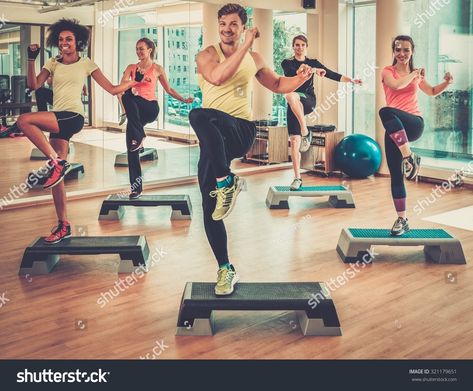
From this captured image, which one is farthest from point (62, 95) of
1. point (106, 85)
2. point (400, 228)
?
point (400, 228)

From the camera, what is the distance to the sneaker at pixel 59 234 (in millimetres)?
4375

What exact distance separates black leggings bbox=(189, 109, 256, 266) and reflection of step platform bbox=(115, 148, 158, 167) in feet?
13.8

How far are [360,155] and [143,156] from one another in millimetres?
2659

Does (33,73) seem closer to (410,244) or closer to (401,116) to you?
(401,116)

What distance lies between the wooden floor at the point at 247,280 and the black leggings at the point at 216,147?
0.55 meters

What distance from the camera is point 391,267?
446 centimetres

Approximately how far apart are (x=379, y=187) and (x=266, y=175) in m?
1.58

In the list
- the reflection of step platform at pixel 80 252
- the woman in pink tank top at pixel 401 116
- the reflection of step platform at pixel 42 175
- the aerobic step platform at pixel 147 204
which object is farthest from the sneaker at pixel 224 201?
the reflection of step platform at pixel 42 175

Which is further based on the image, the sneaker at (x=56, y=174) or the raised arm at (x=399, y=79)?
the raised arm at (x=399, y=79)

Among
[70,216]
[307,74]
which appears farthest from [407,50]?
[70,216]

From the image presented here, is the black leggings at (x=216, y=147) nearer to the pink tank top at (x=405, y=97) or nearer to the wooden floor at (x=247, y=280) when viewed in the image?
the wooden floor at (x=247, y=280)

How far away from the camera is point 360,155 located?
25.6ft

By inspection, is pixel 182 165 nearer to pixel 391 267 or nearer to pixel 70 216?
pixel 70 216

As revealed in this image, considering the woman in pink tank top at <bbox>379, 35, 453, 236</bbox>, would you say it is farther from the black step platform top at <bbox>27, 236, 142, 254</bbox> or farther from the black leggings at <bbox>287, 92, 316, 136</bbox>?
the black leggings at <bbox>287, 92, 316, 136</bbox>
